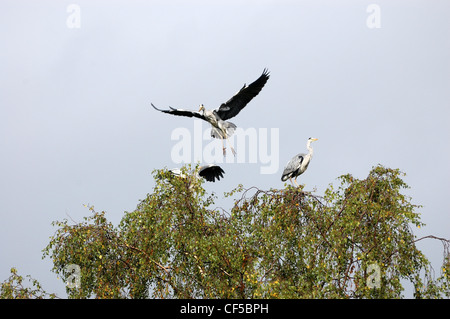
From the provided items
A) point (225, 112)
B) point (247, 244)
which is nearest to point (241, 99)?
point (225, 112)

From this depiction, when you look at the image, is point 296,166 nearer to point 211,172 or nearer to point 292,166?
point 292,166

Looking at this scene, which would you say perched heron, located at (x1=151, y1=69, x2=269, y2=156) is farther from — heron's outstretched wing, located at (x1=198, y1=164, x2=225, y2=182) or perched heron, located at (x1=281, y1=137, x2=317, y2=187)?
perched heron, located at (x1=281, y1=137, x2=317, y2=187)

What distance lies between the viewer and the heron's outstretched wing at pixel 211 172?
17031 millimetres

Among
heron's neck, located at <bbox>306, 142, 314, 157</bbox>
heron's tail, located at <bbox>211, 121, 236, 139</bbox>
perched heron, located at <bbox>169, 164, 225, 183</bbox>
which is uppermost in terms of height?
heron's tail, located at <bbox>211, 121, 236, 139</bbox>

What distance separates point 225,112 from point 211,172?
220 cm

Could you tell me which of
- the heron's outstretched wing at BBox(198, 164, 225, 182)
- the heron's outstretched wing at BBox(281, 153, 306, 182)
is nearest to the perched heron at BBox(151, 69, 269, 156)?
the heron's outstretched wing at BBox(198, 164, 225, 182)

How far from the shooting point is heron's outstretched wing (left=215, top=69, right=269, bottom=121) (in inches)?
703

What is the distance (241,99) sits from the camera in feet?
60.1

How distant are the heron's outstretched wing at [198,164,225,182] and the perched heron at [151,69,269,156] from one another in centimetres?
90

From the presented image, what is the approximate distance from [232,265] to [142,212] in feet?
7.78

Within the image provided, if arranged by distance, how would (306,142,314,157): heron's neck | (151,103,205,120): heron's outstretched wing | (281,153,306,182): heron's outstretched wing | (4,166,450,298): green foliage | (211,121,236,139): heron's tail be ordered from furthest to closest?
(211,121,236,139): heron's tail → (151,103,205,120): heron's outstretched wing → (306,142,314,157): heron's neck → (281,153,306,182): heron's outstretched wing → (4,166,450,298): green foliage

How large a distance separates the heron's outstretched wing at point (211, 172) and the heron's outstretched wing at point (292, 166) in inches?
67.8
